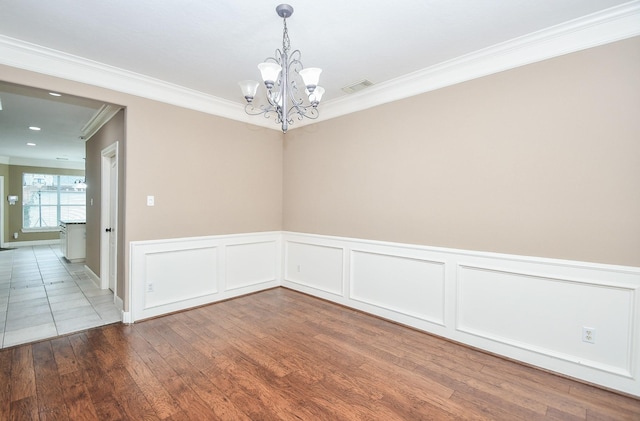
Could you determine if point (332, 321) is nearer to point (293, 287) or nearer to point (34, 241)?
point (293, 287)

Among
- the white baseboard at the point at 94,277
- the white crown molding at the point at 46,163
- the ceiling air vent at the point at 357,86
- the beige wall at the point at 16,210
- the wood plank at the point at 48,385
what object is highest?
the ceiling air vent at the point at 357,86

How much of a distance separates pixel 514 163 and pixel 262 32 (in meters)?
2.35

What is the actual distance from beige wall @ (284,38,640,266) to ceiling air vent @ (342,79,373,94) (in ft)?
0.96

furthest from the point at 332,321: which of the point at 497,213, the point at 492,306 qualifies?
the point at 497,213

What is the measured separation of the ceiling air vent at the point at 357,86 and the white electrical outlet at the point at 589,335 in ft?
9.62

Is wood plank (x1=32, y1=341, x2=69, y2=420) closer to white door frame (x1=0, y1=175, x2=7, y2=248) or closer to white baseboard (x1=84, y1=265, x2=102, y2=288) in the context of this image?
white baseboard (x1=84, y1=265, x2=102, y2=288)

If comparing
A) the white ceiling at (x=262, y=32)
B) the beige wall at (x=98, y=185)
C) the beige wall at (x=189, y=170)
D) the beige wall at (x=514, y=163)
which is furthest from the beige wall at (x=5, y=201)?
the beige wall at (x=514, y=163)

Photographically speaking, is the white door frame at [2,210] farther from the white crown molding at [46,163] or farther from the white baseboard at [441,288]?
the white baseboard at [441,288]

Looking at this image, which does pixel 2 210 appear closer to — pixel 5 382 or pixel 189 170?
pixel 189 170

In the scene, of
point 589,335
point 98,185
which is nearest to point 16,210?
point 98,185

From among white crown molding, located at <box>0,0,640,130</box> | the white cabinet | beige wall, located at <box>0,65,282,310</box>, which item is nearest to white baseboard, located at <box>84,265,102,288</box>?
the white cabinet

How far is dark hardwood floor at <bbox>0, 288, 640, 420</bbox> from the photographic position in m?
1.91

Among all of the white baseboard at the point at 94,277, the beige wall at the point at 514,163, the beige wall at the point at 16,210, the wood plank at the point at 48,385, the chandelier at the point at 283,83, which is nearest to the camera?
the wood plank at the point at 48,385

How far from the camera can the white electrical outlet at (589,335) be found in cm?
221
